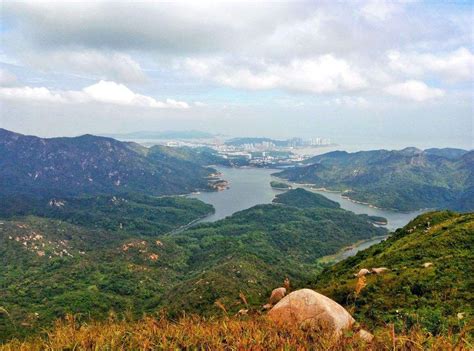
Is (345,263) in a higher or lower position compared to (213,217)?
higher

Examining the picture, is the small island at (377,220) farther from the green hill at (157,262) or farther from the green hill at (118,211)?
the green hill at (118,211)

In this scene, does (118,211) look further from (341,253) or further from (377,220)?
(377,220)

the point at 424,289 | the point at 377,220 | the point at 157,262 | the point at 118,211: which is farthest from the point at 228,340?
the point at 118,211

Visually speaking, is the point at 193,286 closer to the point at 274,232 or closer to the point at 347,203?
the point at 274,232

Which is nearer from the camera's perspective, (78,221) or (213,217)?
(78,221)

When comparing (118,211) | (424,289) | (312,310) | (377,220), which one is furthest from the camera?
(118,211)

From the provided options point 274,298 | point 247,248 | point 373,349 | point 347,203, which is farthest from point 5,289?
point 347,203
